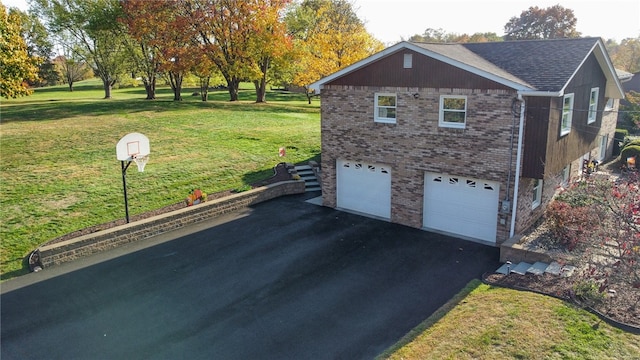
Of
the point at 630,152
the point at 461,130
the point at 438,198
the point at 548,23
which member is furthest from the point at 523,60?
the point at 548,23

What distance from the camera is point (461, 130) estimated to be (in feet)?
49.5

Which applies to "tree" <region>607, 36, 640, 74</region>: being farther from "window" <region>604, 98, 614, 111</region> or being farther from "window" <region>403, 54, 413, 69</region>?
"window" <region>403, 54, 413, 69</region>

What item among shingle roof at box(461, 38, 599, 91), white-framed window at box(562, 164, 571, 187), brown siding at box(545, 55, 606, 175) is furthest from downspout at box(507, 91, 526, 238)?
white-framed window at box(562, 164, 571, 187)

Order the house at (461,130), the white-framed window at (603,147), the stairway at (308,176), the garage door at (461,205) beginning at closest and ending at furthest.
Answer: the house at (461,130)
the garage door at (461,205)
the stairway at (308,176)
the white-framed window at (603,147)

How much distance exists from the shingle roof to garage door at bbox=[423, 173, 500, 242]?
3.58 metres

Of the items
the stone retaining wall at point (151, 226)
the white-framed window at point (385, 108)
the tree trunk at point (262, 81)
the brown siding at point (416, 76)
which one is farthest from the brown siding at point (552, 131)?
the tree trunk at point (262, 81)

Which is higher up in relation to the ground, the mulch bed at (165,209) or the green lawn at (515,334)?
the mulch bed at (165,209)

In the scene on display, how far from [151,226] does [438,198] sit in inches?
402

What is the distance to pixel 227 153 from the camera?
2370 cm

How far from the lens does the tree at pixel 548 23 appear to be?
8606cm

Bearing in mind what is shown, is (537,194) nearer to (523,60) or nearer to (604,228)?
(523,60)

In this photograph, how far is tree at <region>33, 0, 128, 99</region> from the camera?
3912cm

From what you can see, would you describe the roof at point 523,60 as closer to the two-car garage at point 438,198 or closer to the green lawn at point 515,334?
the two-car garage at point 438,198

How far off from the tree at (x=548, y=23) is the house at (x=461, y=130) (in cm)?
7899
